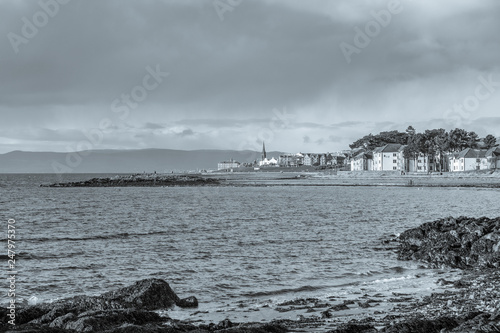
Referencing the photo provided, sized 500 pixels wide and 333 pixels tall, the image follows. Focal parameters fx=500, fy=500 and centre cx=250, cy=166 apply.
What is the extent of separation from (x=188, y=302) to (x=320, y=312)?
12.8 feet

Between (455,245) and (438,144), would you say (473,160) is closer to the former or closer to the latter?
(438,144)

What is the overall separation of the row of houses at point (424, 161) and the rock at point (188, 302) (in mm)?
148312

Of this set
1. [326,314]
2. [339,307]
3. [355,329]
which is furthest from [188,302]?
[355,329]

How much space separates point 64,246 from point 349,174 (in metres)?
155

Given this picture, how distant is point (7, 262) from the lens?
846 inches

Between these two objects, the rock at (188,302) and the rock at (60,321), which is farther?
the rock at (188,302)

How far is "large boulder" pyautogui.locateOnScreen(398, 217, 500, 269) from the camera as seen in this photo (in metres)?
20.9

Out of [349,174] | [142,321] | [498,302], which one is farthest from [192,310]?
[349,174]

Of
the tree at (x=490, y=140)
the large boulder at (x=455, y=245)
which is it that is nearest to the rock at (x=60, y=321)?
the large boulder at (x=455, y=245)

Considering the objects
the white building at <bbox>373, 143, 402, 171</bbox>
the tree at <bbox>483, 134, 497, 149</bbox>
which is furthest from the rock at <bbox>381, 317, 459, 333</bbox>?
the tree at <bbox>483, 134, 497, 149</bbox>

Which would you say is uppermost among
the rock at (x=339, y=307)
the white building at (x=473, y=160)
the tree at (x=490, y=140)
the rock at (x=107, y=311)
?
the tree at (x=490, y=140)

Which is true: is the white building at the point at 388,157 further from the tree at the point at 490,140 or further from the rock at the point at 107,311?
the rock at the point at 107,311

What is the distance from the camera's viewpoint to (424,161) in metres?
174

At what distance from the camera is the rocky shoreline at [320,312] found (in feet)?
32.7
